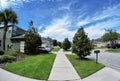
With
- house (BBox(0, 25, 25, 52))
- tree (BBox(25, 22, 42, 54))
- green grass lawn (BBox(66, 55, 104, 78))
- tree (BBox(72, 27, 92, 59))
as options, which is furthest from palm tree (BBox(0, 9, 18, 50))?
green grass lawn (BBox(66, 55, 104, 78))

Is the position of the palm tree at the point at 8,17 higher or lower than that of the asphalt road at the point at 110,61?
higher

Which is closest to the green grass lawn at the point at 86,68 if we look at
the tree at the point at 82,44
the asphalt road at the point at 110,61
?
the asphalt road at the point at 110,61

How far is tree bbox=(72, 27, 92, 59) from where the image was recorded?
13883 mm

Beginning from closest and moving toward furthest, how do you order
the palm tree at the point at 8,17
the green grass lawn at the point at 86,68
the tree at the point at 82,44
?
1. the green grass lawn at the point at 86,68
2. the tree at the point at 82,44
3. the palm tree at the point at 8,17

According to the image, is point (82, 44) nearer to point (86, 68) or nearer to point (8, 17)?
point (86, 68)

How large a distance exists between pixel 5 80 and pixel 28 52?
15.5 m

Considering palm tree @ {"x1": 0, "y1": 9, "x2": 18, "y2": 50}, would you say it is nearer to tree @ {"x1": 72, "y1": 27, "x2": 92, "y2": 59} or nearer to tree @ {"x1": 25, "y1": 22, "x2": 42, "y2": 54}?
tree @ {"x1": 25, "y1": 22, "x2": 42, "y2": 54}

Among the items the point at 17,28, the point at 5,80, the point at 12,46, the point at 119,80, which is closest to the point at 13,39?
the point at 12,46

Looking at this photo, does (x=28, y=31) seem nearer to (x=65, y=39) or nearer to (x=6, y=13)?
(x=6, y=13)

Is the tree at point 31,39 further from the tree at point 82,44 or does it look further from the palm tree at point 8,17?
the tree at point 82,44

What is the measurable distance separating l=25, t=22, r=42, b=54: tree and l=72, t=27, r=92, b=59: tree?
370 inches

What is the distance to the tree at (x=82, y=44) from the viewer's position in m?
13.9

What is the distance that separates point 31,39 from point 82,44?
1072 centimetres

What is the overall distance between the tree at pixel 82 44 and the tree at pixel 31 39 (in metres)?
9.40
